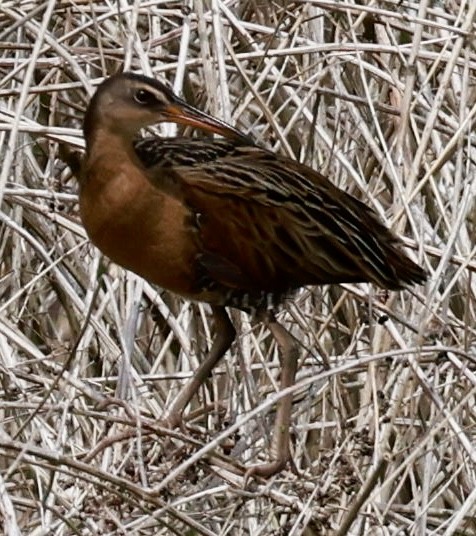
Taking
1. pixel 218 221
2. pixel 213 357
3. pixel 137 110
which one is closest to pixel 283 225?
pixel 218 221

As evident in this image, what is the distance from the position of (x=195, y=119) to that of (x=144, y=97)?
0.44 ft

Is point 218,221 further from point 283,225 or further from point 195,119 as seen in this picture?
point 195,119

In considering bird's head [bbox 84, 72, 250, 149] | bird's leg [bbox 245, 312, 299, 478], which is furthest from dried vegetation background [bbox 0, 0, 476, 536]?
bird's head [bbox 84, 72, 250, 149]

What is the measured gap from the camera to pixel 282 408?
348 cm

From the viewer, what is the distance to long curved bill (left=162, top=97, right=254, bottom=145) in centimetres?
327

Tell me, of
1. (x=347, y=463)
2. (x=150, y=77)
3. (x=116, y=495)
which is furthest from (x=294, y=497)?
(x=150, y=77)

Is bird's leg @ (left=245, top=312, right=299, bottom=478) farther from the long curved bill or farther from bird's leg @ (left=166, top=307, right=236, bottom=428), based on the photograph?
the long curved bill

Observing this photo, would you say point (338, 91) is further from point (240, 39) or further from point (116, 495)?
point (116, 495)

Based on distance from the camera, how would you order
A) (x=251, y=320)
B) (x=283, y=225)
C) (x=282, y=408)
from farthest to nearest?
(x=251, y=320) → (x=283, y=225) → (x=282, y=408)

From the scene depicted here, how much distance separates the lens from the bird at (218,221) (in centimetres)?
333

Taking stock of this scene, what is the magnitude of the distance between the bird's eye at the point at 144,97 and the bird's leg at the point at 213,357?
65 cm

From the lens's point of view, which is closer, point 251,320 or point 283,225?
point 283,225

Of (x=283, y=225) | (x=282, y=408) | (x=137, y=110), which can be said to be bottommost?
(x=282, y=408)

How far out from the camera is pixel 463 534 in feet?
11.9
